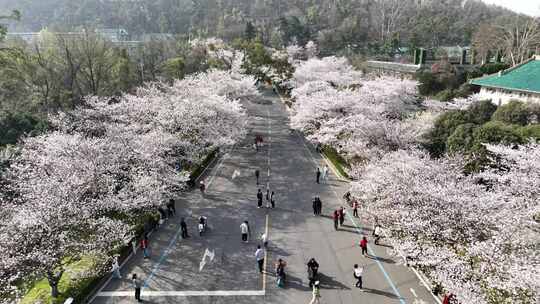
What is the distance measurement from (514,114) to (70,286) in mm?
29208

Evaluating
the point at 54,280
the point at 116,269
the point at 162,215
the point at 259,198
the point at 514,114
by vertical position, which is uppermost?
the point at 514,114

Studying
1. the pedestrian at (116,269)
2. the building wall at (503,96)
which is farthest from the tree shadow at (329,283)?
the building wall at (503,96)

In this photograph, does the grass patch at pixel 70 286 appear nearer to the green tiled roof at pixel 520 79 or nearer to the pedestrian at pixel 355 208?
the pedestrian at pixel 355 208

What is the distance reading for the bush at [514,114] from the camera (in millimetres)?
25375

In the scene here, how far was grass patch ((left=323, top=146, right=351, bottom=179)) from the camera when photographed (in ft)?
87.8

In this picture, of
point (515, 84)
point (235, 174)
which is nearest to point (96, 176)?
point (235, 174)

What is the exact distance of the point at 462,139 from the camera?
22875 millimetres

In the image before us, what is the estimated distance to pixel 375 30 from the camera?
10312 centimetres

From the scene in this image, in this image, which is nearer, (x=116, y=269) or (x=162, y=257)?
(x=116, y=269)

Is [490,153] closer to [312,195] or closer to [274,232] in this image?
[312,195]

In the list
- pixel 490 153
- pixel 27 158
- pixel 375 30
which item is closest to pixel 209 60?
pixel 27 158

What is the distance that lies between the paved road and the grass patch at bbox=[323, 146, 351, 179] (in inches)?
40.9

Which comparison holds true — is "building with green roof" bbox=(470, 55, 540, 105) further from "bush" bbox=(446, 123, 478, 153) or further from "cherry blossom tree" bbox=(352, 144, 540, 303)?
"cherry blossom tree" bbox=(352, 144, 540, 303)

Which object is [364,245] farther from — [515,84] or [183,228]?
[515,84]
